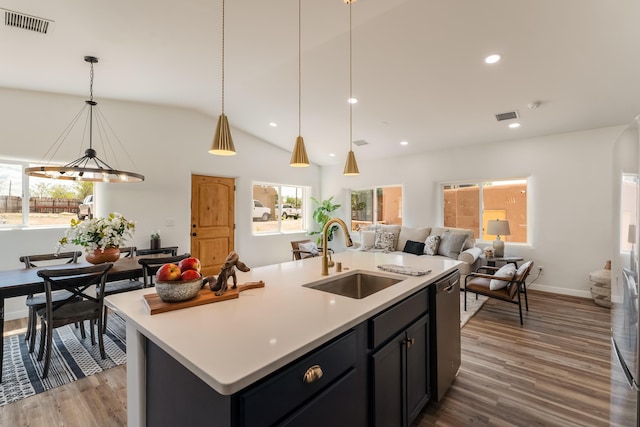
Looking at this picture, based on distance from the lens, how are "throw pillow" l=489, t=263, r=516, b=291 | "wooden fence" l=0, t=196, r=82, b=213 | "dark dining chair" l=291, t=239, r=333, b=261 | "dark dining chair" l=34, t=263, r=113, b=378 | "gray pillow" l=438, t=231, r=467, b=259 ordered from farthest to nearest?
"dark dining chair" l=291, t=239, r=333, b=261 < "gray pillow" l=438, t=231, r=467, b=259 < "wooden fence" l=0, t=196, r=82, b=213 < "throw pillow" l=489, t=263, r=516, b=291 < "dark dining chair" l=34, t=263, r=113, b=378

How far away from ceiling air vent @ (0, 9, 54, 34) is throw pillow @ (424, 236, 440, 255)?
554 cm

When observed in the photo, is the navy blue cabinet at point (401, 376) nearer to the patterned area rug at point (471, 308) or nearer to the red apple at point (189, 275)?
the red apple at point (189, 275)

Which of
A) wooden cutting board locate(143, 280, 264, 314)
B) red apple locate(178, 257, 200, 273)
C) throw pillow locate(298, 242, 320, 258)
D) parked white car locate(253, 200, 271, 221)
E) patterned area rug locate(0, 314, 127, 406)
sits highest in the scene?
parked white car locate(253, 200, 271, 221)

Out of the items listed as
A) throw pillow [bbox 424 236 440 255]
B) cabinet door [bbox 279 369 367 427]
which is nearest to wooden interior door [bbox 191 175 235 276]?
throw pillow [bbox 424 236 440 255]

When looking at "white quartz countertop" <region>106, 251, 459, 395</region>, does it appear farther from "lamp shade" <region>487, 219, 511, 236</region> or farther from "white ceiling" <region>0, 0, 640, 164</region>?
"lamp shade" <region>487, 219, 511, 236</region>

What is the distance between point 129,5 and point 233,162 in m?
3.57

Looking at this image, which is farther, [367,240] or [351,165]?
[367,240]

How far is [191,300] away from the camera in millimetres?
1320

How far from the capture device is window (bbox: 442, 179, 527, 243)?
502 cm

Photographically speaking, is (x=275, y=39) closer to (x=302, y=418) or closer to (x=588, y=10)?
(x=588, y=10)

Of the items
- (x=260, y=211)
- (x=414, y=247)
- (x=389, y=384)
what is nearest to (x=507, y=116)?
(x=414, y=247)

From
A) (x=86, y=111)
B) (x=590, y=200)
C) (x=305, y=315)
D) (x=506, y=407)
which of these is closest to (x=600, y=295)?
(x=590, y=200)

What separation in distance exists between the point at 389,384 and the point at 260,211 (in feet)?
17.7

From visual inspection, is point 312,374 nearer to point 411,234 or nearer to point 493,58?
point 493,58
